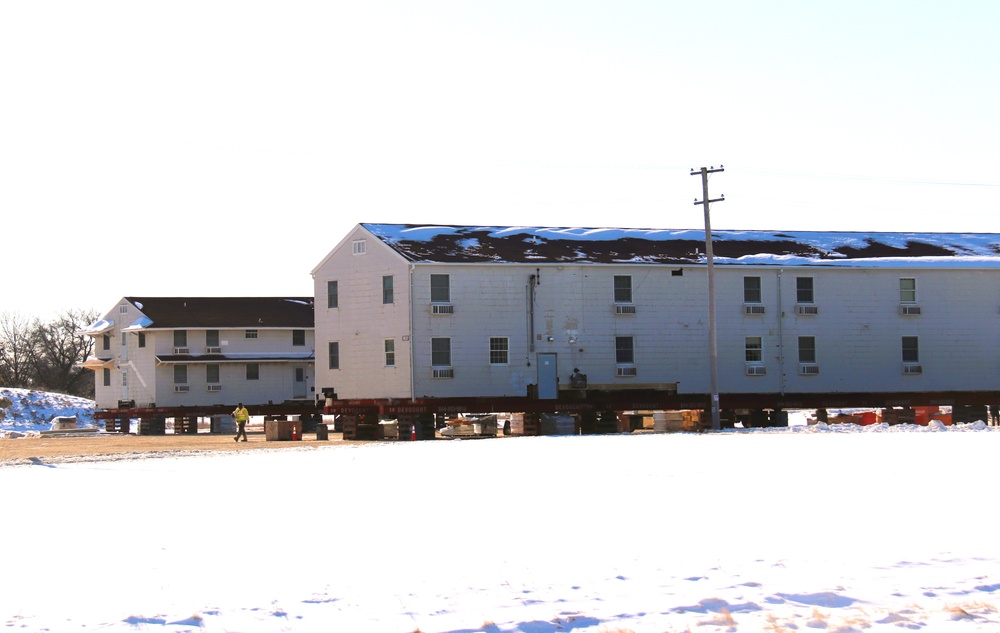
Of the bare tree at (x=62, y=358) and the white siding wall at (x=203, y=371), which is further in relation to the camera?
the bare tree at (x=62, y=358)

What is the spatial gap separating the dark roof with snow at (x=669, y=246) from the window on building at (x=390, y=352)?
3.50 metres

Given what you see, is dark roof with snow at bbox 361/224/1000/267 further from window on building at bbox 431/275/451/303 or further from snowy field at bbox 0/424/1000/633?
snowy field at bbox 0/424/1000/633

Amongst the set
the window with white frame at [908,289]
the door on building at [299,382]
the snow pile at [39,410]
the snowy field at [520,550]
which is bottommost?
the snowy field at [520,550]

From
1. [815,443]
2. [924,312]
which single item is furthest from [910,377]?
[815,443]

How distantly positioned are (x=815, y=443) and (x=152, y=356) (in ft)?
184

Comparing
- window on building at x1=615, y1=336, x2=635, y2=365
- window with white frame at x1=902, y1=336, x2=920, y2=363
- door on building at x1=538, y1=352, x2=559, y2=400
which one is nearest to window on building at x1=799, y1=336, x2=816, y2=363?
window with white frame at x1=902, y1=336, x2=920, y2=363

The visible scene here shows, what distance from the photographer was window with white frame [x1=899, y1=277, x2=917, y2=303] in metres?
53.3

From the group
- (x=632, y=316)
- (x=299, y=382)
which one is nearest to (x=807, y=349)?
(x=632, y=316)

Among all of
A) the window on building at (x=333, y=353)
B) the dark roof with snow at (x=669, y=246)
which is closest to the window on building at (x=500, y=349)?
the dark roof with snow at (x=669, y=246)

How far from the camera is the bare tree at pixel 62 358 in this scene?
12638 centimetres

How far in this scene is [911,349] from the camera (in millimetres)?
53219

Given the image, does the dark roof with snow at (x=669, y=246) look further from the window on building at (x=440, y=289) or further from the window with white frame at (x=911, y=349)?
the window with white frame at (x=911, y=349)

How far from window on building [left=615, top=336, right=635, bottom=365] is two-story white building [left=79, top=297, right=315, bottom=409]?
35576 mm

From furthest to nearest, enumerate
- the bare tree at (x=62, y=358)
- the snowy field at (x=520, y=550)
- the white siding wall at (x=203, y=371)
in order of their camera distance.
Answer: the bare tree at (x=62, y=358), the white siding wall at (x=203, y=371), the snowy field at (x=520, y=550)
